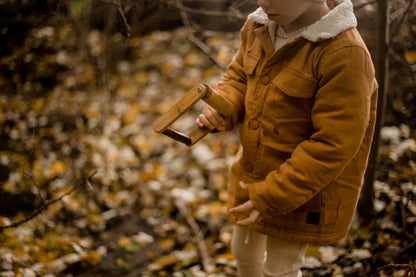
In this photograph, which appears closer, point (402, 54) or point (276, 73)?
point (276, 73)

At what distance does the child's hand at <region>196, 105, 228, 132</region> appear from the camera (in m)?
1.47

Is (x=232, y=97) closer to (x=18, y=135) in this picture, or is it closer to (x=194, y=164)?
(x=194, y=164)

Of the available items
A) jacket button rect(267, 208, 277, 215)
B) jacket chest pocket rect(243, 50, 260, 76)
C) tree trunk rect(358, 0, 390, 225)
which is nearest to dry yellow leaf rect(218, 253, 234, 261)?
tree trunk rect(358, 0, 390, 225)

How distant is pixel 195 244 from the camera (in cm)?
270

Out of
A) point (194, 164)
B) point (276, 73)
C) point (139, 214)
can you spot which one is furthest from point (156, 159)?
point (276, 73)

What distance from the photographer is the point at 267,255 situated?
155 cm

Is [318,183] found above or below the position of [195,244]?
above

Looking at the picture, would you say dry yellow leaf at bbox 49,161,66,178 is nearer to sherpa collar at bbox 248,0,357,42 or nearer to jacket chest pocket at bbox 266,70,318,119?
jacket chest pocket at bbox 266,70,318,119

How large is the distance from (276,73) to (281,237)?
2.12 feet

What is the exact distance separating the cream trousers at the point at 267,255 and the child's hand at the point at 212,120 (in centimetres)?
52

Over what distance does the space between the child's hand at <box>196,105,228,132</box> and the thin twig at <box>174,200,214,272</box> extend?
1.30m


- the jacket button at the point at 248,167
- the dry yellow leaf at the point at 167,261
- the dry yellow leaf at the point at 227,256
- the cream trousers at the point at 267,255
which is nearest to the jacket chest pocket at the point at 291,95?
the jacket button at the point at 248,167

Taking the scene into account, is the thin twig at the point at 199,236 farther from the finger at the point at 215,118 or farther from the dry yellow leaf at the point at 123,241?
the finger at the point at 215,118

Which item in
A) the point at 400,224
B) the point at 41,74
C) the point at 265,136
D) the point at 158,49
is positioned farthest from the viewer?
the point at 158,49
